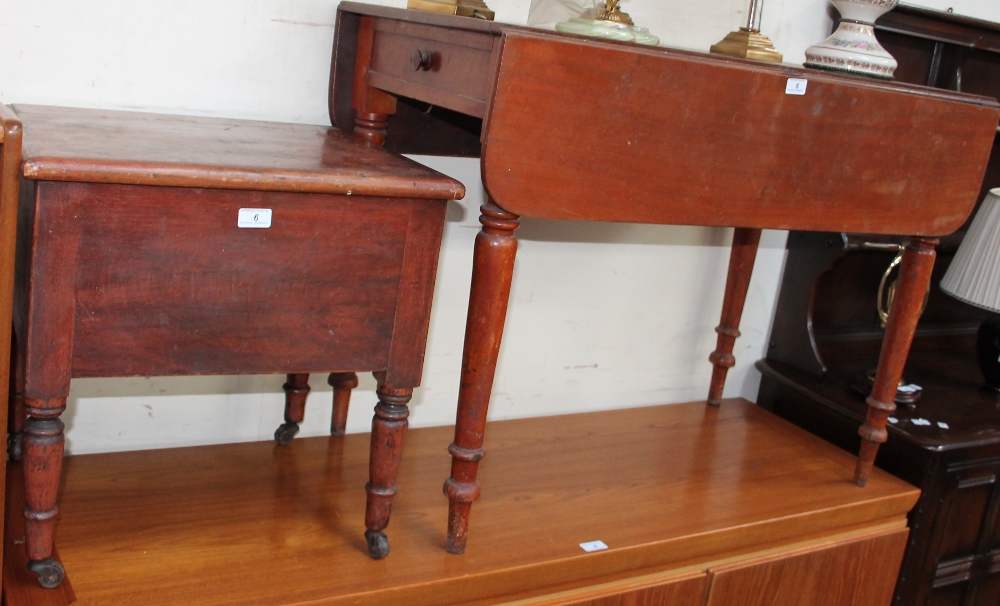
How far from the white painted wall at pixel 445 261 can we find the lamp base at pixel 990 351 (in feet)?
1.67

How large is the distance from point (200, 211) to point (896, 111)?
1098 mm

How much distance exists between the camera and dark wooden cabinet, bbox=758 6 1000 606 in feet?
6.63

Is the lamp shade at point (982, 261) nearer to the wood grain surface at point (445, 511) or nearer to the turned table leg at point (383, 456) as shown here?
the wood grain surface at point (445, 511)

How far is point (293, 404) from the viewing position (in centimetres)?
180

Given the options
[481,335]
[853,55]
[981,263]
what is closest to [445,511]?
[481,335]

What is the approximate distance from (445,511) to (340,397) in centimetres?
35

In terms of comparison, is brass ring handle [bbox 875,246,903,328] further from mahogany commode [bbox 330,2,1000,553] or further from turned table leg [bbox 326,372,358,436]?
turned table leg [bbox 326,372,358,436]

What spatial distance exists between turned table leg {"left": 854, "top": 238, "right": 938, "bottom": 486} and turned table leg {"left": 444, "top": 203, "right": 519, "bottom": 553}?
88 centimetres

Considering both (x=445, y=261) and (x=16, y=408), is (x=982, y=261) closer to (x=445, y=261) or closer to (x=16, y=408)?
(x=445, y=261)

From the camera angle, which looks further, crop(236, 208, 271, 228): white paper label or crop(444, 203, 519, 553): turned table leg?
crop(444, 203, 519, 553): turned table leg

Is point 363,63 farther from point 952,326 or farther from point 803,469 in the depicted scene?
point 952,326

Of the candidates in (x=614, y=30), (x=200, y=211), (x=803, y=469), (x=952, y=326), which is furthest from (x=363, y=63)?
(x=952, y=326)

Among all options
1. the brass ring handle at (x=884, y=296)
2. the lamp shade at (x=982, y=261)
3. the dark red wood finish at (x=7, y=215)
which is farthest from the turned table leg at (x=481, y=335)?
the lamp shade at (x=982, y=261)

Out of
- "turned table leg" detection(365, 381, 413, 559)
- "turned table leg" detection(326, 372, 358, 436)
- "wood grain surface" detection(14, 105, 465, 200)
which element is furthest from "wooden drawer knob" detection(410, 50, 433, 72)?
"turned table leg" detection(326, 372, 358, 436)
